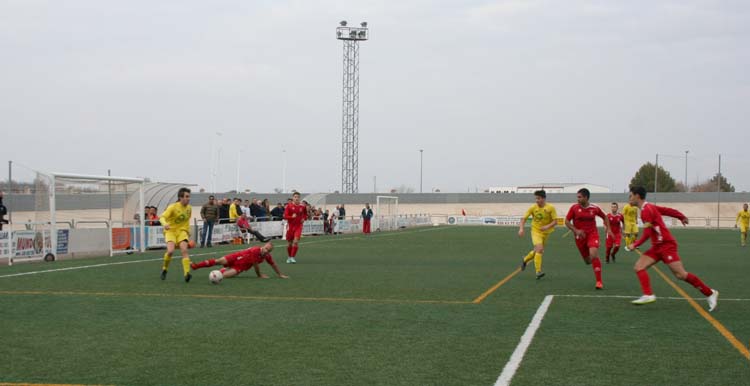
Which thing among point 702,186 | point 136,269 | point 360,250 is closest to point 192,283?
point 136,269

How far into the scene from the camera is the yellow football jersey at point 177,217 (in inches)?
573

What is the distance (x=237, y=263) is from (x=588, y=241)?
6731 millimetres

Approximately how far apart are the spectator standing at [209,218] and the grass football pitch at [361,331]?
11.9m

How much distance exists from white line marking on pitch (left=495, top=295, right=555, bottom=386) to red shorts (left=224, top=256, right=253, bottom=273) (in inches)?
240

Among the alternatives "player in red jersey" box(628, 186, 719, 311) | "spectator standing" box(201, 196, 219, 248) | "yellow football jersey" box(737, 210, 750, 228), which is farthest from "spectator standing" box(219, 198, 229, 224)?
"player in red jersey" box(628, 186, 719, 311)

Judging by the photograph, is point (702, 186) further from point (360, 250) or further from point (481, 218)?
point (360, 250)

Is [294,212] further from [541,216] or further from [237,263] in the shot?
[541,216]

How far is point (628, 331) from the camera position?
8.78 m

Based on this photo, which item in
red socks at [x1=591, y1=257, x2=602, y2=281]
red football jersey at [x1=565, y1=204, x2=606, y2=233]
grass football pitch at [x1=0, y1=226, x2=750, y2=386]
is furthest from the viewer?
red football jersey at [x1=565, y1=204, x2=606, y2=233]

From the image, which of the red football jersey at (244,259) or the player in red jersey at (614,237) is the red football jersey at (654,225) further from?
the player in red jersey at (614,237)

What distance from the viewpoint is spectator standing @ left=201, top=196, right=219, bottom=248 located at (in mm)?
27969

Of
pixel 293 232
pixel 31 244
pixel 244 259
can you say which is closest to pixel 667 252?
pixel 244 259

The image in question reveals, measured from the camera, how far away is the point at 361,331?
8781 millimetres

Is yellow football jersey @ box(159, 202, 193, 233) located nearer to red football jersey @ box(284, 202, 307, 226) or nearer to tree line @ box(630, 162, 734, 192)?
red football jersey @ box(284, 202, 307, 226)
